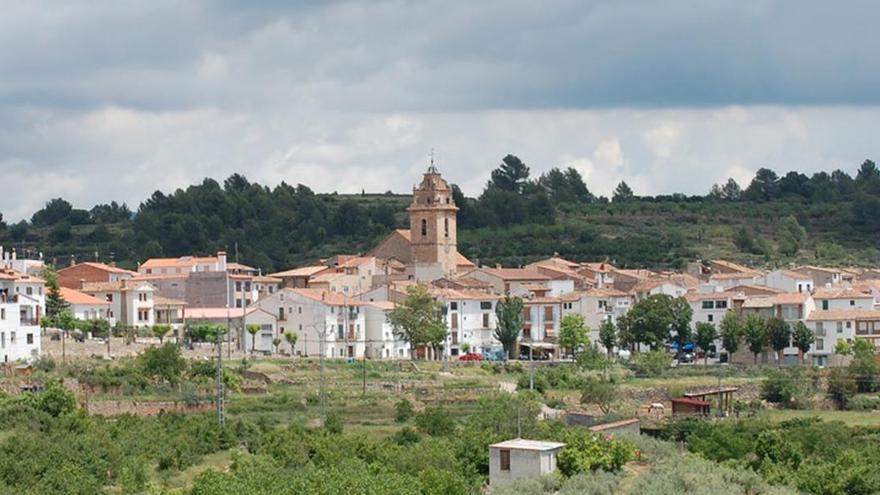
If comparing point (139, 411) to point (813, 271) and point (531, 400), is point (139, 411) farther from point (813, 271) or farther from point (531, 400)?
point (813, 271)

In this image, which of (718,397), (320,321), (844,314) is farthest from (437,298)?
(718,397)

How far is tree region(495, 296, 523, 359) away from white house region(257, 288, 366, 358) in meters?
6.36

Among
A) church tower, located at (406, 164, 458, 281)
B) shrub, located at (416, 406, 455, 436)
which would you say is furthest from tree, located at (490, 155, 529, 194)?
shrub, located at (416, 406, 455, 436)

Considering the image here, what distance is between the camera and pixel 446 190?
111 meters

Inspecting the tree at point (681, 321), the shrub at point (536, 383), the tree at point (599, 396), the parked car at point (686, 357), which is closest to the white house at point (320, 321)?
the shrub at point (536, 383)

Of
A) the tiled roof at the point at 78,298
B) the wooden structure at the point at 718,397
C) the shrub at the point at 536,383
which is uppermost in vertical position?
the tiled roof at the point at 78,298

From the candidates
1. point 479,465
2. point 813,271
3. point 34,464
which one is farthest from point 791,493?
point 813,271

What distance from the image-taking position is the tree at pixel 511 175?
159250 millimetres

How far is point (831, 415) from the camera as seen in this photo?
72.8m

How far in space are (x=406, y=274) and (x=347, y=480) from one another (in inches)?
2309

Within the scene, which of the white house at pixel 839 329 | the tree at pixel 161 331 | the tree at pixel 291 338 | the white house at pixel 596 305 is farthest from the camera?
the white house at pixel 596 305

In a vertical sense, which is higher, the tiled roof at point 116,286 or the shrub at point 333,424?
the tiled roof at point 116,286

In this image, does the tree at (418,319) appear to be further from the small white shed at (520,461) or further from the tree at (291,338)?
the small white shed at (520,461)

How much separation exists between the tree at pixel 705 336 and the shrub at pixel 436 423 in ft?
96.2
